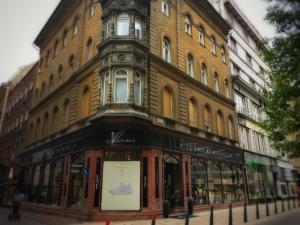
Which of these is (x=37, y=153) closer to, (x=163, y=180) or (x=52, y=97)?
(x=52, y=97)

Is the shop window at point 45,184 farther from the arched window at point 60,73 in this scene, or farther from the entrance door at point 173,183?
the entrance door at point 173,183

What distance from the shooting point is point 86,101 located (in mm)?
19375

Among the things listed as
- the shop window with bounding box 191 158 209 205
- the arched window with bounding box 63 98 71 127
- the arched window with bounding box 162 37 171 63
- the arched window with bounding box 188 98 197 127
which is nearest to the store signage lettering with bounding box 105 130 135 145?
the shop window with bounding box 191 158 209 205

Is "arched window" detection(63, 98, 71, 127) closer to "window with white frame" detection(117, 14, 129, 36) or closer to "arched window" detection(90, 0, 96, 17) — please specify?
"arched window" detection(90, 0, 96, 17)

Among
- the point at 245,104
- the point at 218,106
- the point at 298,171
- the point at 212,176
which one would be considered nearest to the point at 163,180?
the point at 212,176

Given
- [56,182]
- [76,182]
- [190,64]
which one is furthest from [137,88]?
[56,182]

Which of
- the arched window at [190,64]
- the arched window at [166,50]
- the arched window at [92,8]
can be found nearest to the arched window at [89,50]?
the arched window at [92,8]

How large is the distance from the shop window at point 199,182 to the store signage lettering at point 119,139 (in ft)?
19.1

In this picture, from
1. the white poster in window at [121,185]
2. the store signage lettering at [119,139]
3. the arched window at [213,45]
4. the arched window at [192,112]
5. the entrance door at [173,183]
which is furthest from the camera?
the arched window at [213,45]

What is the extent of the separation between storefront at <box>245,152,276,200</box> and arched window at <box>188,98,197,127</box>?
9.01 meters

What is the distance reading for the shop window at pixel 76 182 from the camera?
1658 centimetres

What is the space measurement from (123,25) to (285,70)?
32.6 feet

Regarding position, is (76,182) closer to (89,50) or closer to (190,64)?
(89,50)

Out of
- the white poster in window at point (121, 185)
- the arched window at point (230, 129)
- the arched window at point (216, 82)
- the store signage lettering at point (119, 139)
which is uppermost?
the arched window at point (216, 82)
